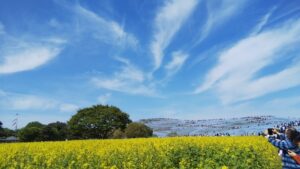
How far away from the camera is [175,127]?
45.7m

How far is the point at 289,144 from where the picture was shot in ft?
24.4

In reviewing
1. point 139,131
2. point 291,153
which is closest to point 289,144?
point 291,153

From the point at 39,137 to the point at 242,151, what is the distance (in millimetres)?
72204

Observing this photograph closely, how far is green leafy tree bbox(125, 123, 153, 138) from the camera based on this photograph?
46.0 metres

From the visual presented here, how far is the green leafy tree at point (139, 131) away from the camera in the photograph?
46.0 m

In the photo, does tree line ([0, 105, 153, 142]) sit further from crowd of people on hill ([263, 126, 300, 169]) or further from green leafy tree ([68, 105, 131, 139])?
crowd of people on hill ([263, 126, 300, 169])

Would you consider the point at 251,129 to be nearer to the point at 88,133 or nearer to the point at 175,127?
the point at 175,127

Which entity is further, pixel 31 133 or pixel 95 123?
pixel 31 133

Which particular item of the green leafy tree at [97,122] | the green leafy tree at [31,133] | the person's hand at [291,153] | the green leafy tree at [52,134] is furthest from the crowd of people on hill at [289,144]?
the green leafy tree at [52,134]

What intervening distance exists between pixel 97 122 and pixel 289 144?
66155mm

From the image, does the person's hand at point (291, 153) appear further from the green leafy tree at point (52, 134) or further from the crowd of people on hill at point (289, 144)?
the green leafy tree at point (52, 134)

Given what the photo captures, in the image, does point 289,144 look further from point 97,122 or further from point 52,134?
point 52,134

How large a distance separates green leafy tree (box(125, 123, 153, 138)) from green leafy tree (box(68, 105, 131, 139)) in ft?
77.5

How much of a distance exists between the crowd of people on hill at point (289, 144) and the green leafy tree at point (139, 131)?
3809cm
